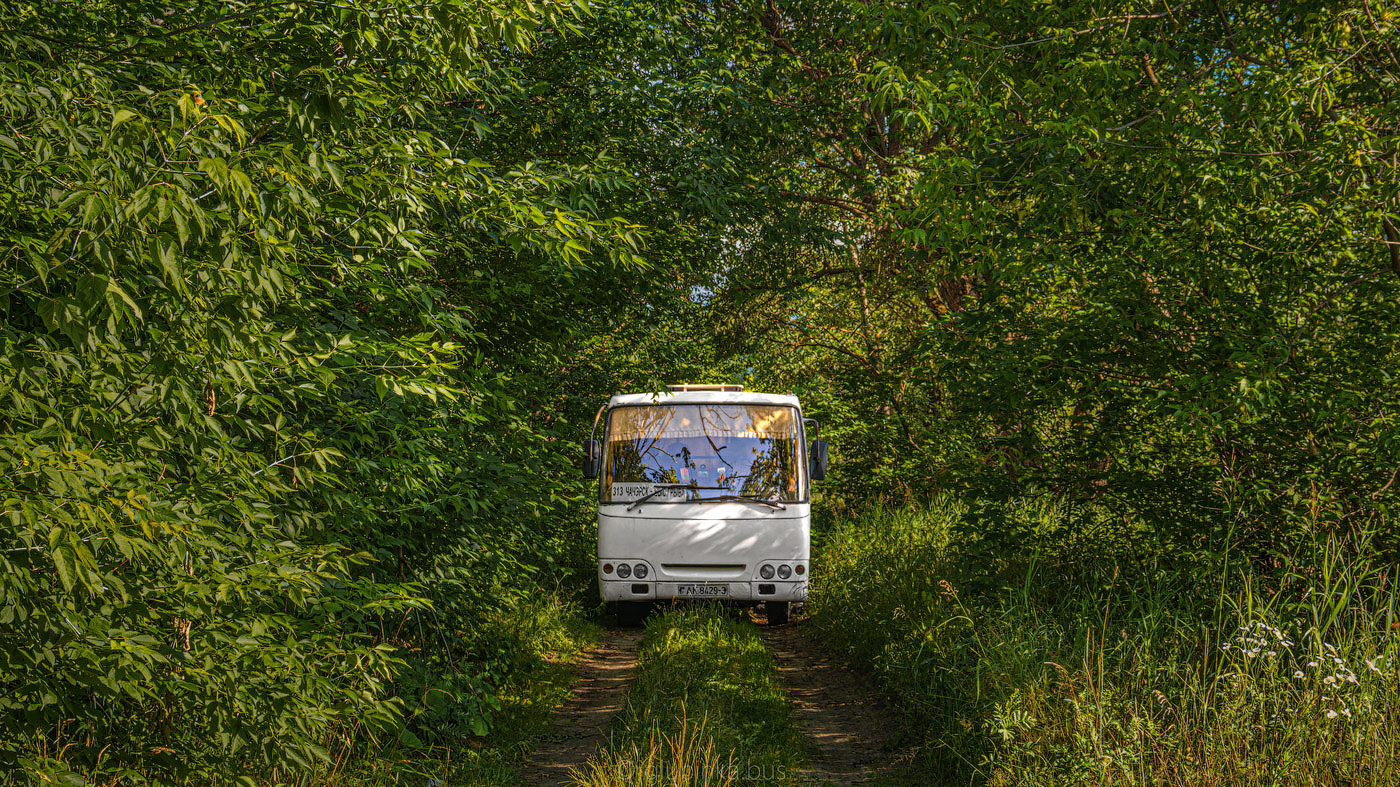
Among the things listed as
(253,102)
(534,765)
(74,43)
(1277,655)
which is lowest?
(534,765)

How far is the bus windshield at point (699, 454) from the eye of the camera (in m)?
9.49

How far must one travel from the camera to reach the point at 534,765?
569 cm

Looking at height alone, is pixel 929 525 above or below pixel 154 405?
below

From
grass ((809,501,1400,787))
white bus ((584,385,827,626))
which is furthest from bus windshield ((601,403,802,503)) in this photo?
grass ((809,501,1400,787))

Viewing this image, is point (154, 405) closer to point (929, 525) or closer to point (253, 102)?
point (253, 102)

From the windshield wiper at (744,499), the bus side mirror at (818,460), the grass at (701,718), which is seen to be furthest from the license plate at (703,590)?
the bus side mirror at (818,460)

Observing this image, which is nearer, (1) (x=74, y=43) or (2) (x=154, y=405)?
(2) (x=154, y=405)

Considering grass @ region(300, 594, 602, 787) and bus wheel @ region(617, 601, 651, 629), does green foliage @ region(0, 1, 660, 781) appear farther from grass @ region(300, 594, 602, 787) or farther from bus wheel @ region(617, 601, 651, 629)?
bus wheel @ region(617, 601, 651, 629)

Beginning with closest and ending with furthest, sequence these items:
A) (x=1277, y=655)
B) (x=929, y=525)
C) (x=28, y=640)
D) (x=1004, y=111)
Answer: (x=28, y=640) < (x=1277, y=655) < (x=1004, y=111) < (x=929, y=525)

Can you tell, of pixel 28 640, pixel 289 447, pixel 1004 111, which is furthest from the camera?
Answer: pixel 1004 111

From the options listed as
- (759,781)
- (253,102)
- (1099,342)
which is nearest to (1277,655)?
(1099,342)

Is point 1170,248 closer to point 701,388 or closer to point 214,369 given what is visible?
point 214,369

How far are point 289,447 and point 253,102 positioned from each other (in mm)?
1379

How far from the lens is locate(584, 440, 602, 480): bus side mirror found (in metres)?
9.14
